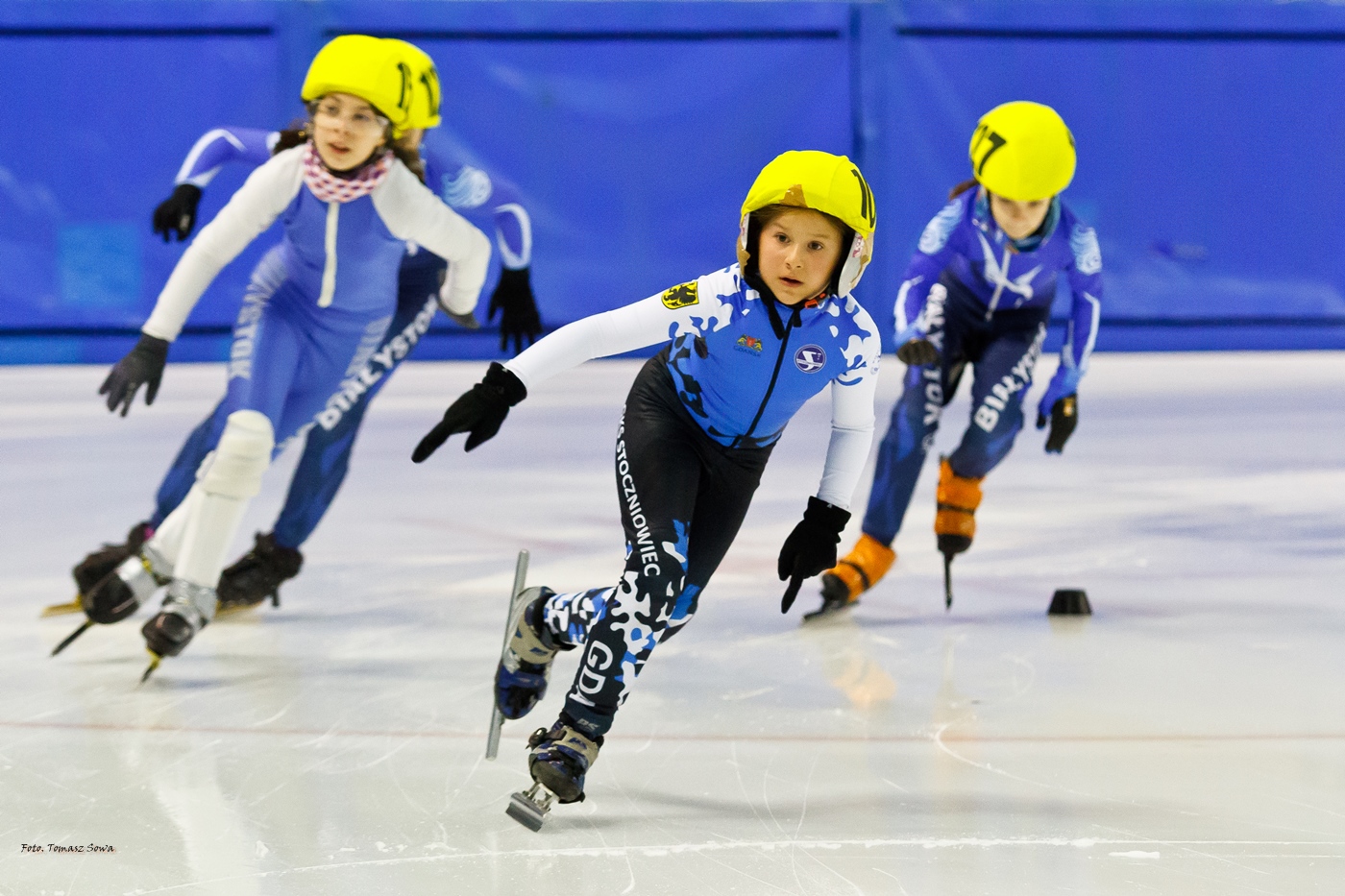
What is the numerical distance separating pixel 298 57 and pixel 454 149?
4.24ft

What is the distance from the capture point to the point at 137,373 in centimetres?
354

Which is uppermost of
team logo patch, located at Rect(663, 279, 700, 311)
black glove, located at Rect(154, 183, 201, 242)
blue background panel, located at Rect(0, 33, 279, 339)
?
blue background panel, located at Rect(0, 33, 279, 339)

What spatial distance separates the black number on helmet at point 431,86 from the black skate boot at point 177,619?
4.72 feet

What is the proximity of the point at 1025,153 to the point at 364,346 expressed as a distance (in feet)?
6.26

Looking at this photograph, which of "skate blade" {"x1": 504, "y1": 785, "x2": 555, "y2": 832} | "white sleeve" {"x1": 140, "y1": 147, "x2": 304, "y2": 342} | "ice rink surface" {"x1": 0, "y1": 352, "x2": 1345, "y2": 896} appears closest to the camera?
"ice rink surface" {"x1": 0, "y1": 352, "x2": 1345, "y2": 896}

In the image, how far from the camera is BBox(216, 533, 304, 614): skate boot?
170 inches

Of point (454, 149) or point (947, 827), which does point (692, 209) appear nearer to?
point (454, 149)

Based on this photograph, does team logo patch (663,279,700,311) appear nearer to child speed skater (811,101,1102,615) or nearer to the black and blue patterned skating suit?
the black and blue patterned skating suit

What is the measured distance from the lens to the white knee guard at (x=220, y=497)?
12.0 ft

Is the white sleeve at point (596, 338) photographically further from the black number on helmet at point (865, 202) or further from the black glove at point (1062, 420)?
the black glove at point (1062, 420)

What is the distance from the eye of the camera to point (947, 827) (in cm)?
258

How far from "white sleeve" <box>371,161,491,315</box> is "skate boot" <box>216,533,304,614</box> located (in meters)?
1.01

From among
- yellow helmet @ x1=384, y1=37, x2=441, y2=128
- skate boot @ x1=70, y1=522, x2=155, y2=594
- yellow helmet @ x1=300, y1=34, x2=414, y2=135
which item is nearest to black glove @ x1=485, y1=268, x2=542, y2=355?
yellow helmet @ x1=384, y1=37, x2=441, y2=128

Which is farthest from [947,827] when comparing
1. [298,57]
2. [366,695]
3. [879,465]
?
[298,57]
